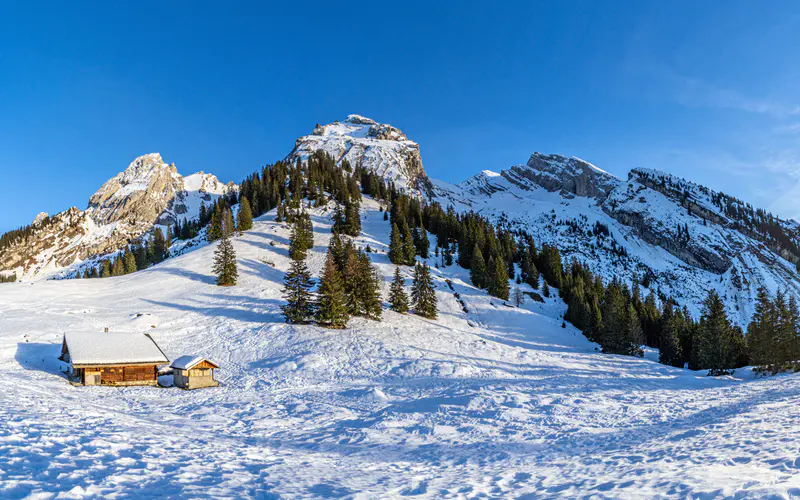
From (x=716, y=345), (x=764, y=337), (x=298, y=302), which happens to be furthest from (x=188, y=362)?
Answer: (x=764, y=337)

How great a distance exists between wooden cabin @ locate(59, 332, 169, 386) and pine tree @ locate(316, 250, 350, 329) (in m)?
19.4

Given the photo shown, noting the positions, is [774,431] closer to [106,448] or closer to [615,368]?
[106,448]

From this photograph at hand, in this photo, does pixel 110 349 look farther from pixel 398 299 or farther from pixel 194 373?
pixel 398 299

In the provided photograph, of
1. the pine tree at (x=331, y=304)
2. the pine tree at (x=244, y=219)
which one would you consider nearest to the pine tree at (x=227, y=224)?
the pine tree at (x=244, y=219)

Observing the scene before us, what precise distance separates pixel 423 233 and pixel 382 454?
84.2 metres

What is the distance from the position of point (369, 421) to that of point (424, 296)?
42.5m

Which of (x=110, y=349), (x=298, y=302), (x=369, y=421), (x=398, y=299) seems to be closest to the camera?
(x=369, y=421)

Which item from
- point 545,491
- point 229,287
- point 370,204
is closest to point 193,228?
point 370,204

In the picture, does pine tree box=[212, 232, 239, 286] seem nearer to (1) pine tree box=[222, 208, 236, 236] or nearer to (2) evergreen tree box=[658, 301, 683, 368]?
(1) pine tree box=[222, 208, 236, 236]

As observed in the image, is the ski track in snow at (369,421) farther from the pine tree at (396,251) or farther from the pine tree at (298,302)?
the pine tree at (396,251)

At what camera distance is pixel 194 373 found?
3131 cm

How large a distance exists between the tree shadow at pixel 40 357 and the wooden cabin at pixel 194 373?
9747mm

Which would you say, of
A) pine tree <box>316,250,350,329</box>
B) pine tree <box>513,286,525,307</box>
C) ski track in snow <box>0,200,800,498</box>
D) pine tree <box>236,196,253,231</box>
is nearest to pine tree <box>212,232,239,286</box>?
ski track in snow <box>0,200,800,498</box>

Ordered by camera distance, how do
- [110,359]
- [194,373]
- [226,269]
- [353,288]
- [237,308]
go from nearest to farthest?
[194,373], [110,359], [237,308], [353,288], [226,269]
